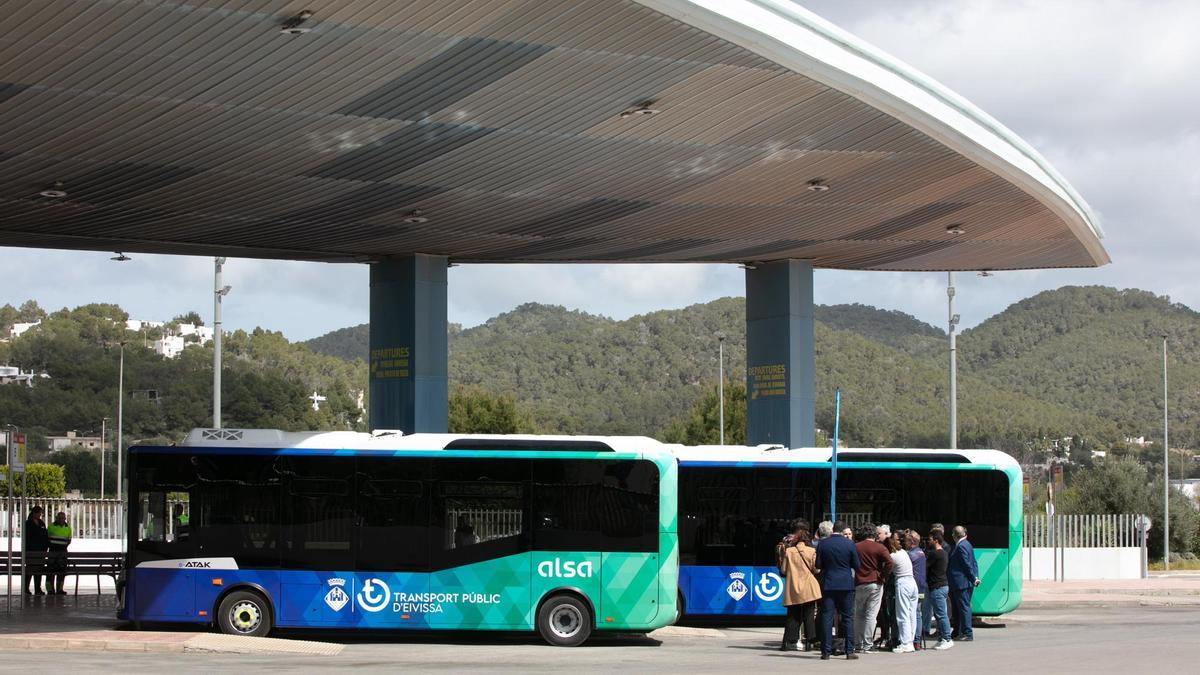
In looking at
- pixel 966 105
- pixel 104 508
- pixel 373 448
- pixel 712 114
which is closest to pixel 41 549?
pixel 104 508

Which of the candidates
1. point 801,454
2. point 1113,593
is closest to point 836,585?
point 801,454

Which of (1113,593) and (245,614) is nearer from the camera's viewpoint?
(245,614)

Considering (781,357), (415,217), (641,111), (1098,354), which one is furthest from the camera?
(1098,354)

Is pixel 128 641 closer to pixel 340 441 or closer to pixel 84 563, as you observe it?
pixel 340 441

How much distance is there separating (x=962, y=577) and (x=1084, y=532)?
19.1m

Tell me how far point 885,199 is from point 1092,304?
136161mm

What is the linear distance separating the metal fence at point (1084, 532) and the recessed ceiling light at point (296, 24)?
26.0 meters

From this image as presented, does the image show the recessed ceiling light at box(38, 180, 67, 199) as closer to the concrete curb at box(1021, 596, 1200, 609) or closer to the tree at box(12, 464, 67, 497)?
the concrete curb at box(1021, 596, 1200, 609)

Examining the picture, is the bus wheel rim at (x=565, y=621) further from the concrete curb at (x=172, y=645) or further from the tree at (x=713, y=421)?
the tree at (x=713, y=421)

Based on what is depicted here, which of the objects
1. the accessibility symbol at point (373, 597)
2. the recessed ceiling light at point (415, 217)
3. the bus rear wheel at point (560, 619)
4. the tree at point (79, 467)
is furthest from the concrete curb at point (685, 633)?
the tree at point (79, 467)

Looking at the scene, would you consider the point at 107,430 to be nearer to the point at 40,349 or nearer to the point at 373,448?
the point at 40,349

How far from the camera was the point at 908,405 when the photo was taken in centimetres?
12481

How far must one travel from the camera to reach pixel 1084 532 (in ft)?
121

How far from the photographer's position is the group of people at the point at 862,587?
17203 millimetres
